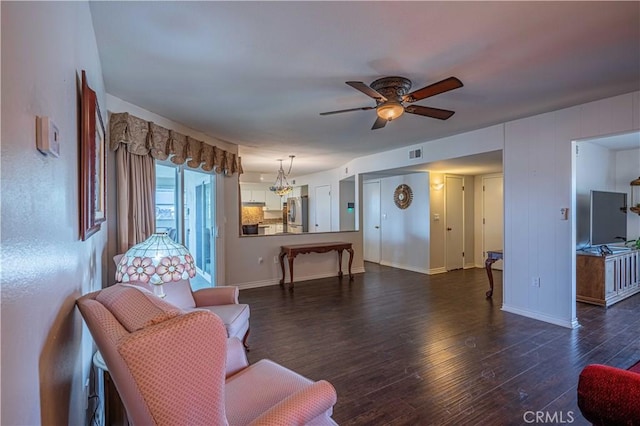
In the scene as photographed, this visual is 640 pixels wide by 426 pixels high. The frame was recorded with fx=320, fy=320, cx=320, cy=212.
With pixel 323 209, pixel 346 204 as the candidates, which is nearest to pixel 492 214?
pixel 346 204

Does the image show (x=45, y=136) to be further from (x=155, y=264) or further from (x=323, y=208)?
(x=323, y=208)

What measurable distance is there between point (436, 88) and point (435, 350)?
2198mm

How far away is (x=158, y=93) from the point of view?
9.59ft

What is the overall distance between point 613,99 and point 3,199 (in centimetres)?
436

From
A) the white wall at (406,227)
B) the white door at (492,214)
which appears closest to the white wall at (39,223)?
the white wall at (406,227)

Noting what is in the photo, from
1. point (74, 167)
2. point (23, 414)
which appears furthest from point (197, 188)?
point (23, 414)

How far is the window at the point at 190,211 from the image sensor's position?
13.4 ft

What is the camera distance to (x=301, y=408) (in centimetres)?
116

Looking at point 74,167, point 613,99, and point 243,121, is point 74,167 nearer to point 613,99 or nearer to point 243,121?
point 243,121

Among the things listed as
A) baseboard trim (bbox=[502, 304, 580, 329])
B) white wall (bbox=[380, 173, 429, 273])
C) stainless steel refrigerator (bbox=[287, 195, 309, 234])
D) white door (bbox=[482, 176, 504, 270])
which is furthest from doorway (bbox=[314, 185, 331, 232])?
baseboard trim (bbox=[502, 304, 580, 329])

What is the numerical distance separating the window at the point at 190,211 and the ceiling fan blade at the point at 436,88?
2947 mm

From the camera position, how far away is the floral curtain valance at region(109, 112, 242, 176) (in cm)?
291

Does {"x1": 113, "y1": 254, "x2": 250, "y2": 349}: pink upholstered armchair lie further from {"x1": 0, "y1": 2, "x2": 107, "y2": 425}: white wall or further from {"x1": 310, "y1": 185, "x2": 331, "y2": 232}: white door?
{"x1": 310, "y1": 185, "x2": 331, "y2": 232}: white door

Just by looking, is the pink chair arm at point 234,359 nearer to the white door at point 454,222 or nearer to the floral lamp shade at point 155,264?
the floral lamp shade at point 155,264
